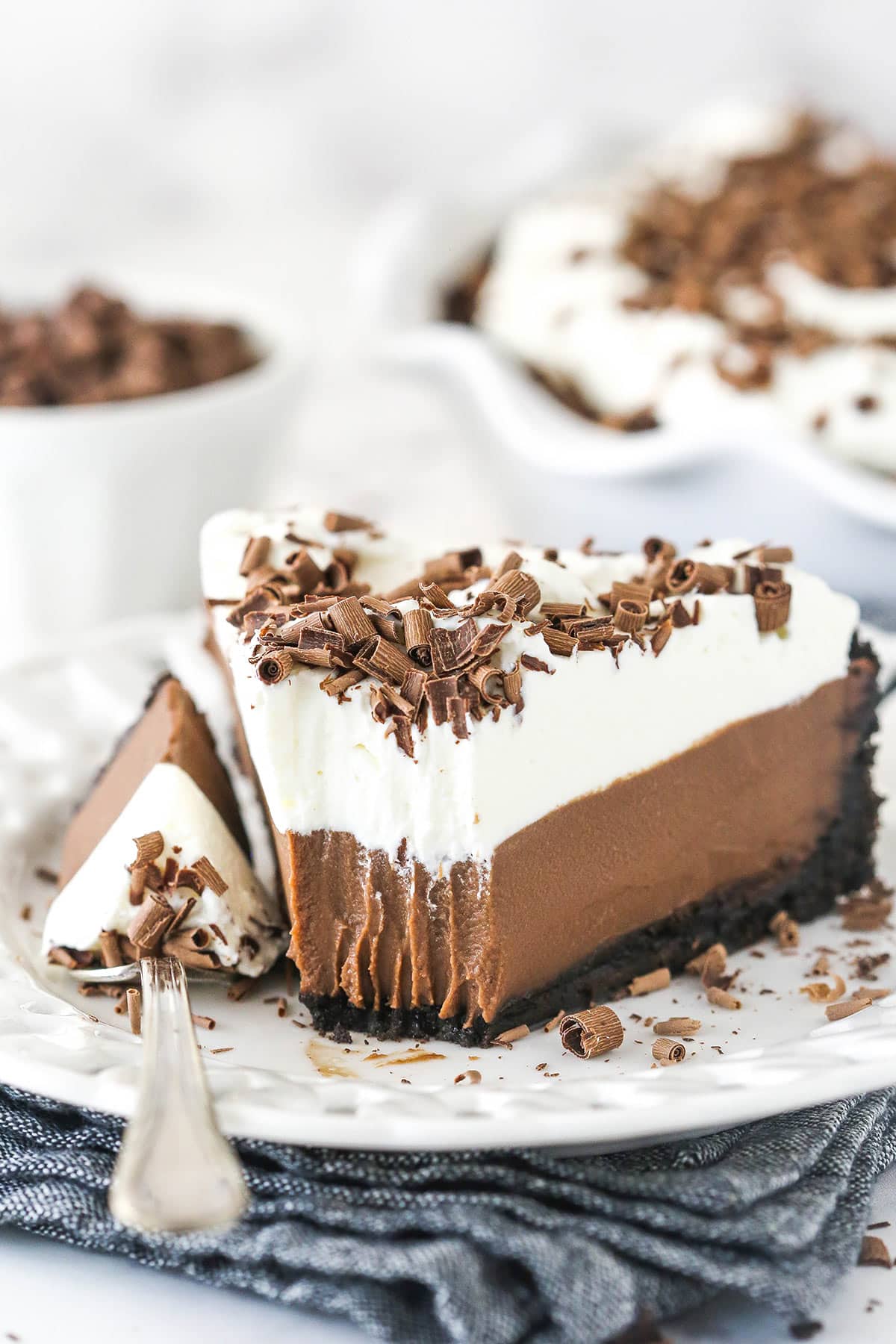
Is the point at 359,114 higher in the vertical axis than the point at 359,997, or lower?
higher

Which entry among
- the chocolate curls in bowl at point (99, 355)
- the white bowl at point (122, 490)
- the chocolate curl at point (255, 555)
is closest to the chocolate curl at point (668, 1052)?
the chocolate curl at point (255, 555)

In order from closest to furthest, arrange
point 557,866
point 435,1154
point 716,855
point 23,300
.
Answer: point 435,1154, point 557,866, point 716,855, point 23,300

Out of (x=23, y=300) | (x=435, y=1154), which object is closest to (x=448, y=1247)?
(x=435, y=1154)

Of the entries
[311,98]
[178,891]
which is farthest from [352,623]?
[311,98]

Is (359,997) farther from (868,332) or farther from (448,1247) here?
(868,332)

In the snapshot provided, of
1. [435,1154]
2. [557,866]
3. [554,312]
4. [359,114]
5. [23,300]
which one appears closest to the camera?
[435,1154]

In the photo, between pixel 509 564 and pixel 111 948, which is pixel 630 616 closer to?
pixel 509 564

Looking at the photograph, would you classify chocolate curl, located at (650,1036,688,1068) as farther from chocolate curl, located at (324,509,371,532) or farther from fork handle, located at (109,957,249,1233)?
chocolate curl, located at (324,509,371,532)

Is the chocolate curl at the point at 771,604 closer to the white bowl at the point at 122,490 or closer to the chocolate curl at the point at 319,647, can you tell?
the chocolate curl at the point at 319,647
